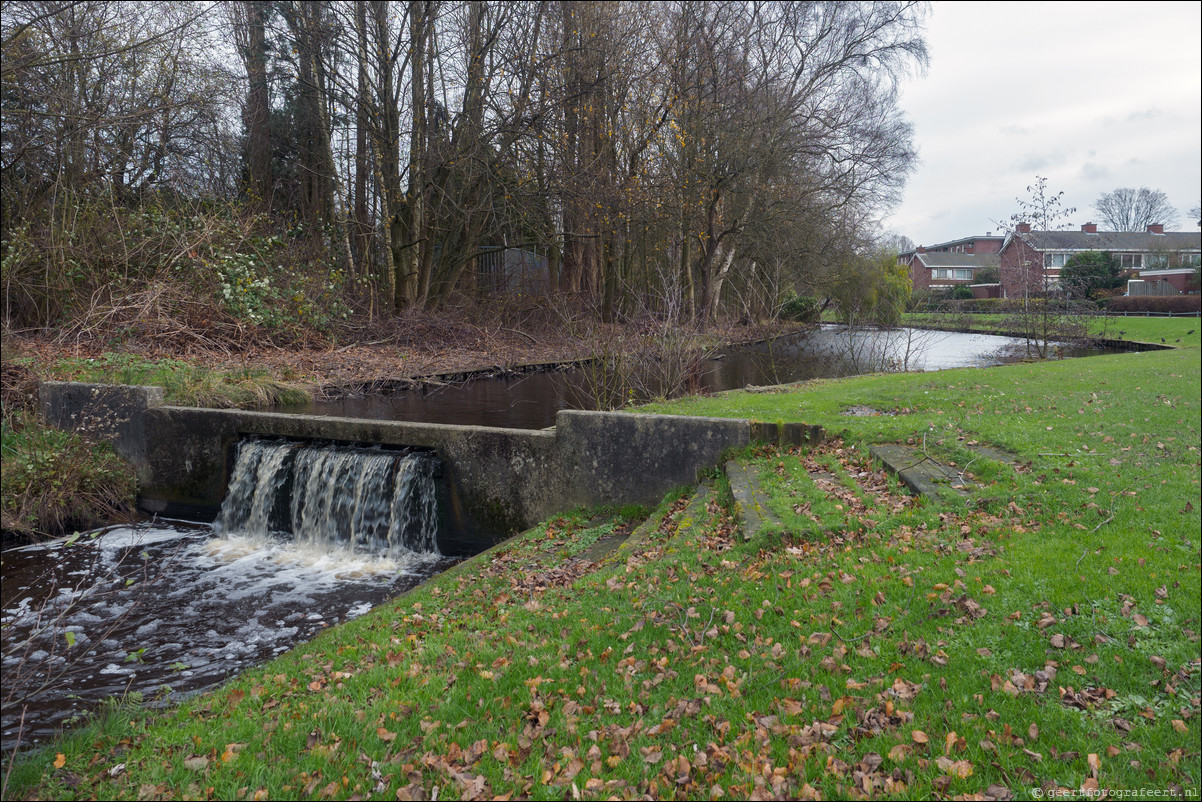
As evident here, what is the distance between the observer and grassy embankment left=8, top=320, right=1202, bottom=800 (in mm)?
Answer: 3344

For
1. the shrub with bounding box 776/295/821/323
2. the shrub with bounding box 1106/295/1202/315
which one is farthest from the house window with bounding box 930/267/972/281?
the shrub with bounding box 1106/295/1202/315

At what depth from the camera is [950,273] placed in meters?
85.9

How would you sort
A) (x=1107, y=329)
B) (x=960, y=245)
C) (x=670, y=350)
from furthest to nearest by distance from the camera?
(x=960, y=245)
(x=1107, y=329)
(x=670, y=350)

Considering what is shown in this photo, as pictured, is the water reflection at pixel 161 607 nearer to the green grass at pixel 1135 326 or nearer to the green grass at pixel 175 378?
the green grass at pixel 175 378

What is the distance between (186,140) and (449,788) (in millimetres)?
19990

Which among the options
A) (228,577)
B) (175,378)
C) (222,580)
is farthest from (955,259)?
(222,580)

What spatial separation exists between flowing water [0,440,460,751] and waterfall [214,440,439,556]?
0.05 ft

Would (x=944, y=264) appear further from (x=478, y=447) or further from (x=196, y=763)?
(x=196, y=763)

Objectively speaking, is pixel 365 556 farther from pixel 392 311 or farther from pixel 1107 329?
pixel 1107 329

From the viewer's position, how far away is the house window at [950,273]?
83.9m

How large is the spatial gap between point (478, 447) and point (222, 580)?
10.2 feet

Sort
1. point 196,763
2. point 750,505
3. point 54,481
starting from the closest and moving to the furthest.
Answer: point 196,763
point 750,505
point 54,481

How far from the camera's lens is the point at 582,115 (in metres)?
21.1

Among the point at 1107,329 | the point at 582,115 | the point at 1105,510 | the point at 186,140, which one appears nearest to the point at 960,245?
the point at 1107,329
